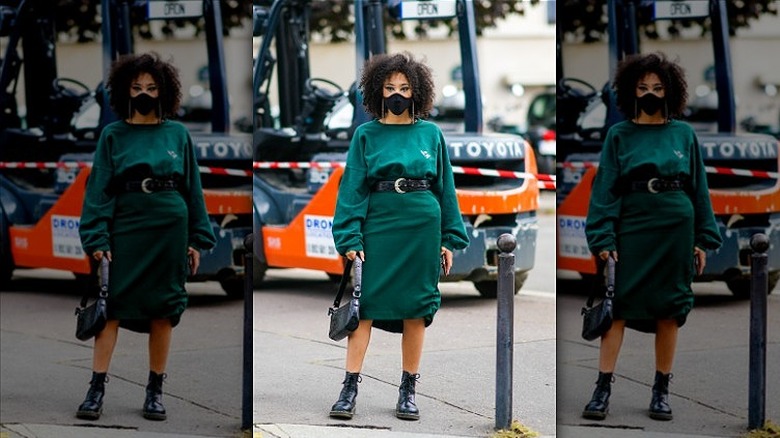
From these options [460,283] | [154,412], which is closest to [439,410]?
[460,283]

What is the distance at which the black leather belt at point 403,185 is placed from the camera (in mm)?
4992

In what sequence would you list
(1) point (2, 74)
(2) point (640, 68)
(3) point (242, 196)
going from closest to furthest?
(2) point (640, 68)
(3) point (242, 196)
(1) point (2, 74)

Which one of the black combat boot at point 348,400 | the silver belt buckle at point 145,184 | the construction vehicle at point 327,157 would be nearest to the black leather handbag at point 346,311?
the black combat boot at point 348,400

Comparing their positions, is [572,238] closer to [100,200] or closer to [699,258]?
[699,258]

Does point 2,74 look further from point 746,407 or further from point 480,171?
point 746,407

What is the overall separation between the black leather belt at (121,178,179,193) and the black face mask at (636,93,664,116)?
5.67 feet

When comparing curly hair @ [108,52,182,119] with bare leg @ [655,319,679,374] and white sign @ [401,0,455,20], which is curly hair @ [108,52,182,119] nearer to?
white sign @ [401,0,455,20]

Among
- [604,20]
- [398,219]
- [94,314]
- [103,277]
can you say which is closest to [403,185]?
[398,219]

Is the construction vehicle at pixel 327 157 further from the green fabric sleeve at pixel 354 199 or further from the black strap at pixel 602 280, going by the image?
the black strap at pixel 602 280

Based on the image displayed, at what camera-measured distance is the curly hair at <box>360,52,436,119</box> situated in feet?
16.4

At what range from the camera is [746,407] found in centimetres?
485

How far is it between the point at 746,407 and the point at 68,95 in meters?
2.91

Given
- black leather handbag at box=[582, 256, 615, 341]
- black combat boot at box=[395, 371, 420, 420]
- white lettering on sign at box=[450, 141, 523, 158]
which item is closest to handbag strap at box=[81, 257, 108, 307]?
black combat boot at box=[395, 371, 420, 420]

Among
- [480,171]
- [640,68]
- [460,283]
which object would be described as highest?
[640,68]
